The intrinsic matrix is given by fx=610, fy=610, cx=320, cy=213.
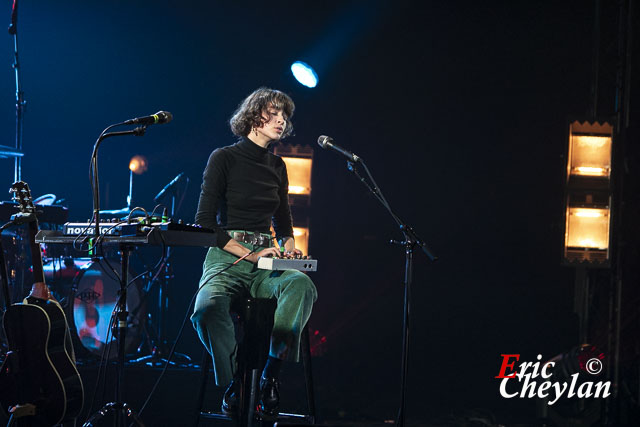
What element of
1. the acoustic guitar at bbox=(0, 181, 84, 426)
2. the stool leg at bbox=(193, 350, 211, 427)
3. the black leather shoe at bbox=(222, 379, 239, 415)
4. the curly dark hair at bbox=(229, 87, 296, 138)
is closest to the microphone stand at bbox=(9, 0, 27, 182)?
the curly dark hair at bbox=(229, 87, 296, 138)

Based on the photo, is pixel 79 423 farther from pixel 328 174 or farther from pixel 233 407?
pixel 328 174

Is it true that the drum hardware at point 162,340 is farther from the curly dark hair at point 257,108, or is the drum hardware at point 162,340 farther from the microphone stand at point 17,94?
the curly dark hair at point 257,108

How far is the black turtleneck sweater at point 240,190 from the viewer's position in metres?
3.38

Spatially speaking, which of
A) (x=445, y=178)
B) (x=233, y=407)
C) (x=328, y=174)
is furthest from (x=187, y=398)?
(x=445, y=178)

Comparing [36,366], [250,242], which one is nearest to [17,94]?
[250,242]

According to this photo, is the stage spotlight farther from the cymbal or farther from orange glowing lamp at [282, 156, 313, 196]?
the cymbal

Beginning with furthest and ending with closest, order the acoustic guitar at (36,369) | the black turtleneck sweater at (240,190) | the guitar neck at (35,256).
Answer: the black turtleneck sweater at (240,190), the guitar neck at (35,256), the acoustic guitar at (36,369)

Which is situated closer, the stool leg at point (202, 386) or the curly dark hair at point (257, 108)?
the stool leg at point (202, 386)

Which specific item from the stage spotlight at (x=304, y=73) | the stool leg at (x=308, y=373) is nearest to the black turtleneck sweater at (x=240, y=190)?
the stool leg at (x=308, y=373)

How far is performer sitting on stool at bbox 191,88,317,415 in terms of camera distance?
2982mm

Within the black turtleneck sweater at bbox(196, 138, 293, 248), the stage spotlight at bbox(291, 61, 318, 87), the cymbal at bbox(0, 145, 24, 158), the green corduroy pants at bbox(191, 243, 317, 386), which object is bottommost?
the green corduroy pants at bbox(191, 243, 317, 386)

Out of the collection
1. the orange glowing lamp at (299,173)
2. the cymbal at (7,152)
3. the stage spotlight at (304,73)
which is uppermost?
the stage spotlight at (304,73)

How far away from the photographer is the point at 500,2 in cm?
659

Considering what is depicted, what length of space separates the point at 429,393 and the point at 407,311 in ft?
7.09
